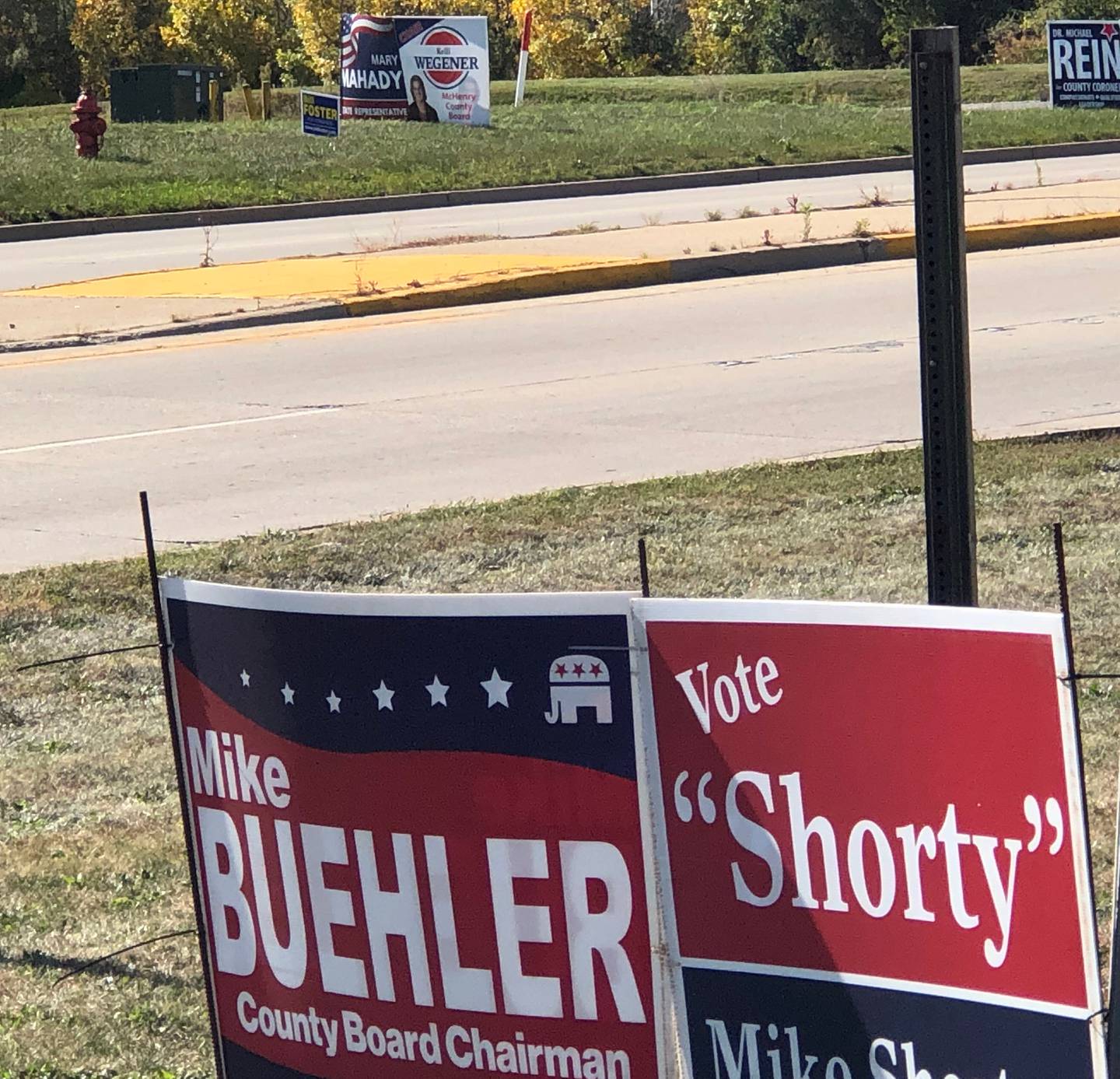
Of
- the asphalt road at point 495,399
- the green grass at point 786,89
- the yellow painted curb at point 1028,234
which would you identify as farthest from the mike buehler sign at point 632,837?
the green grass at point 786,89

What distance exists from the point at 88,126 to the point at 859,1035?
26456mm

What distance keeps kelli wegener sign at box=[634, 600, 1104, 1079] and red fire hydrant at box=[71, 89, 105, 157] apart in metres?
26.0

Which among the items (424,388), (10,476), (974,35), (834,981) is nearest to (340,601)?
(834,981)

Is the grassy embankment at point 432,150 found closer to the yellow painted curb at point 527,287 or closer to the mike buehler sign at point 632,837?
the yellow painted curb at point 527,287

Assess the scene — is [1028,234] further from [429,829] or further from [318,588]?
[429,829]

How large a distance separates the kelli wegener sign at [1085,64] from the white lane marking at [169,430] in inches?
945

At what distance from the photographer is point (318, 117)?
105ft

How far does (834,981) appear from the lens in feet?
9.16

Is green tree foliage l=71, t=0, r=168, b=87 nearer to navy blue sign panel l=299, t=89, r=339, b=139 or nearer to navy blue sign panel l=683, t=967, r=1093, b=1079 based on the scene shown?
navy blue sign panel l=299, t=89, r=339, b=139

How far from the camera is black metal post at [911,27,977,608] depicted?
3.59 m

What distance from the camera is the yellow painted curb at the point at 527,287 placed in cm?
1658

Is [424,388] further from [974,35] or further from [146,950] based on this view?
[974,35]

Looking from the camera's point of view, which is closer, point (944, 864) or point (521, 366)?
point (944, 864)

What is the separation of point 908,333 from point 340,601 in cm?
1146
